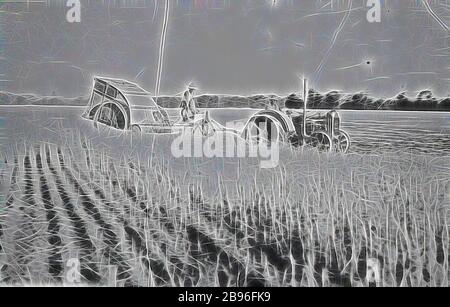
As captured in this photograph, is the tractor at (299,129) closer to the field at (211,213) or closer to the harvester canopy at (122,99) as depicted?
the field at (211,213)

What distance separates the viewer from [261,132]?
1.86 meters

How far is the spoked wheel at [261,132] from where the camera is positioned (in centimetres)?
185

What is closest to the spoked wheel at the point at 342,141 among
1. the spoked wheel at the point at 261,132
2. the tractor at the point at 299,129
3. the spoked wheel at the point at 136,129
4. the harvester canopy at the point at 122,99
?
the tractor at the point at 299,129

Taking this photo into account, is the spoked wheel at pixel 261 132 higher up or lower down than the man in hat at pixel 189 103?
lower down

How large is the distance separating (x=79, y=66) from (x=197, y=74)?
1.90 ft

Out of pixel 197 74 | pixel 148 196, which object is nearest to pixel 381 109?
pixel 197 74

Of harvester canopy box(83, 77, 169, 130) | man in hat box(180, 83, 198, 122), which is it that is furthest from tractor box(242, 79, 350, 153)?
harvester canopy box(83, 77, 169, 130)

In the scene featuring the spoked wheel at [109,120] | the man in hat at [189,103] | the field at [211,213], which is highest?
the man in hat at [189,103]

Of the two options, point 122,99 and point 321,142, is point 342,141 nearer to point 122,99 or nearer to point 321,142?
point 321,142

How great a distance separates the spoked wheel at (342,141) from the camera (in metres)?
1.86

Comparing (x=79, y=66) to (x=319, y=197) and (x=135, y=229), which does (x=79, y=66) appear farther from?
(x=319, y=197)

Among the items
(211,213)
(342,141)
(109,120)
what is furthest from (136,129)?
(342,141)

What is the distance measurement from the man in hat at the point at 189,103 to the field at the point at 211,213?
0.57 ft

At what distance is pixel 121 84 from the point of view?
1847mm
